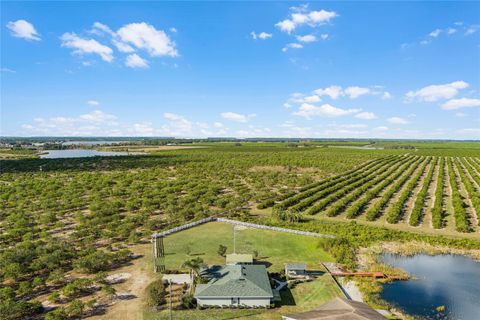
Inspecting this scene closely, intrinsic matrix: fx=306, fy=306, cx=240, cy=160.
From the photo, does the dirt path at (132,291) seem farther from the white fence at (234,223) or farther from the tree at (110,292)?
the white fence at (234,223)

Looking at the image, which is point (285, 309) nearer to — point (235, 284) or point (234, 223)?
point (235, 284)

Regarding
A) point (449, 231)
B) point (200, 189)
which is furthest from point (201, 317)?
point (200, 189)

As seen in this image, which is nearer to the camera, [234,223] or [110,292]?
[110,292]

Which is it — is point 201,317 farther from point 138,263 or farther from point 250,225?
point 250,225

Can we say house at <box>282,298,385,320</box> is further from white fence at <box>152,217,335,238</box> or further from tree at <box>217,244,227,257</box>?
white fence at <box>152,217,335,238</box>

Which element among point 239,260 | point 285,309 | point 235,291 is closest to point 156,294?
point 235,291

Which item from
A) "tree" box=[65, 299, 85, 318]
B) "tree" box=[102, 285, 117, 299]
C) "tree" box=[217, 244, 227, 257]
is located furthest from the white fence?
"tree" box=[65, 299, 85, 318]
